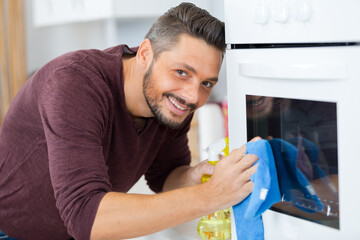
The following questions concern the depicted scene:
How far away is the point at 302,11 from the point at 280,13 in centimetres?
4

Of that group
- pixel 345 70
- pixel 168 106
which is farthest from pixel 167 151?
pixel 345 70

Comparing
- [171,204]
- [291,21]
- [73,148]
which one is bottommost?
[171,204]

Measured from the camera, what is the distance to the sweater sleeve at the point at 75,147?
3.07 ft

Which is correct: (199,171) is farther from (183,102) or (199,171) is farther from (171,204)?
(171,204)

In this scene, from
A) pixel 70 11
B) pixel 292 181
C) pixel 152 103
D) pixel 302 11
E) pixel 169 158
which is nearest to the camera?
pixel 302 11

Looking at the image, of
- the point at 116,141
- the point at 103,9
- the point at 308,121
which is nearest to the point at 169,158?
the point at 116,141

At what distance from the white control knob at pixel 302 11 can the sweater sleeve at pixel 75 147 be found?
487 mm

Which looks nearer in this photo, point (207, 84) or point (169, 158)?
point (207, 84)

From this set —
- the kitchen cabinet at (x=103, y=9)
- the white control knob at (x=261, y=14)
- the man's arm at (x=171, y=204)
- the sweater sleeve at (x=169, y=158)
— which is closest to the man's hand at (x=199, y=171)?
the sweater sleeve at (x=169, y=158)

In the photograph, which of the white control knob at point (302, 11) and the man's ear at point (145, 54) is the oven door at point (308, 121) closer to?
the white control knob at point (302, 11)

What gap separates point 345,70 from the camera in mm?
709

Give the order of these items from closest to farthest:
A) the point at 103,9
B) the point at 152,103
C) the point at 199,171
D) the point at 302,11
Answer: the point at 302,11, the point at 152,103, the point at 199,171, the point at 103,9

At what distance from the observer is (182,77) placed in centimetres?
107

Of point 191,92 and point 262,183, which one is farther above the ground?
point 191,92
